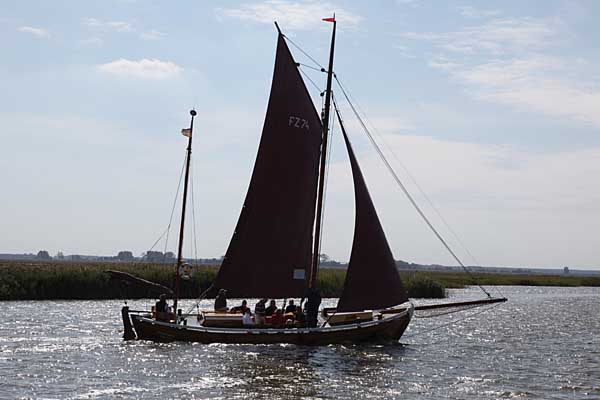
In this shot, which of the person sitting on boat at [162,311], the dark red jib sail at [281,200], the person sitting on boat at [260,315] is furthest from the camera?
the dark red jib sail at [281,200]

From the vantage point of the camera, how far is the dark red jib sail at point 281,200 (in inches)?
1532

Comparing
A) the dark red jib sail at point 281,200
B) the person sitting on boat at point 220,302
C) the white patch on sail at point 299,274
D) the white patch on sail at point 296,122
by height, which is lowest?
the person sitting on boat at point 220,302

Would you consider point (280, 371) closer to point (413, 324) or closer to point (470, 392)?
point (470, 392)

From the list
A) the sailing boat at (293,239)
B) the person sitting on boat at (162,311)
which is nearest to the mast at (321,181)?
the sailing boat at (293,239)

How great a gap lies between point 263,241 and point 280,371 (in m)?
8.64

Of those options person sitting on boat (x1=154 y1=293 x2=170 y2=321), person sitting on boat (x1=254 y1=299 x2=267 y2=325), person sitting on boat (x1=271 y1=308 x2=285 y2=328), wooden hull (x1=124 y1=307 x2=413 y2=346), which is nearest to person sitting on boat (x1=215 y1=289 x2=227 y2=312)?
person sitting on boat (x1=254 y1=299 x2=267 y2=325)

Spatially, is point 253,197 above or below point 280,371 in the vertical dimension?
above

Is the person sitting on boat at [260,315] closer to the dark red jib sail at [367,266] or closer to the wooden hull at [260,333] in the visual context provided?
the wooden hull at [260,333]

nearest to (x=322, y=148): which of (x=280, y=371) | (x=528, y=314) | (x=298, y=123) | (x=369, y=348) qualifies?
(x=298, y=123)

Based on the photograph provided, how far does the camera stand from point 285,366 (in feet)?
108

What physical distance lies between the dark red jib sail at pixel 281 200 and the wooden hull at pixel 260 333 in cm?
215

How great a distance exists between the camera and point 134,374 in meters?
30.5

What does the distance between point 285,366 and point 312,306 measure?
544 centimetres

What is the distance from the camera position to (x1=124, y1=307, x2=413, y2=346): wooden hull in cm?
3747
